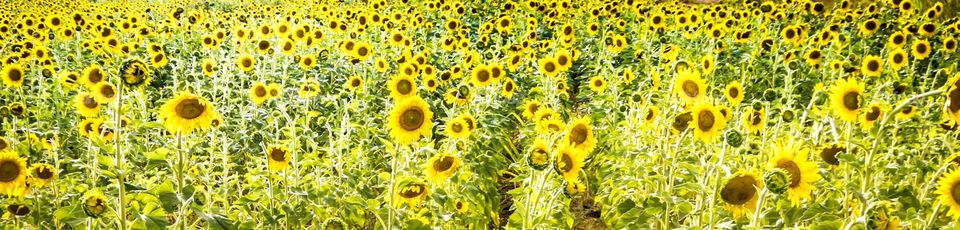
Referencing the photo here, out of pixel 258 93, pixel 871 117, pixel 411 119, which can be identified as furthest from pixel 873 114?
pixel 258 93

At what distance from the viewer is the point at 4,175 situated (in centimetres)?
247

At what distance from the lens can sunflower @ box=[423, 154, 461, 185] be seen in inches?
125

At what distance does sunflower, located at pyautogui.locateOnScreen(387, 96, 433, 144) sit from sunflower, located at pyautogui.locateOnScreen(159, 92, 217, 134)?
2.69 feet

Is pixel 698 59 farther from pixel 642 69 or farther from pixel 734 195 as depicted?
pixel 734 195

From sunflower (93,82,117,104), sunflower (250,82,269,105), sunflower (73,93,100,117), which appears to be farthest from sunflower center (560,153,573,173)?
sunflower (73,93,100,117)

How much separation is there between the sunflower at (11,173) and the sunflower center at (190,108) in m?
0.58

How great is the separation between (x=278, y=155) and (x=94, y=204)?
1087 millimetres

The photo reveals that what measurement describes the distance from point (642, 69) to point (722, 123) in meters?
4.84

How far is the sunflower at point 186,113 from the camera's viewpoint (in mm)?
2656

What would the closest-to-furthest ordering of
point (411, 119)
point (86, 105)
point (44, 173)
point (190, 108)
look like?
point (190, 108) → point (44, 173) → point (411, 119) → point (86, 105)

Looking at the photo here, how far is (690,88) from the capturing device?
3.71 metres

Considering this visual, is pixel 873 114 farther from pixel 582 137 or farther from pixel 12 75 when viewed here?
pixel 12 75

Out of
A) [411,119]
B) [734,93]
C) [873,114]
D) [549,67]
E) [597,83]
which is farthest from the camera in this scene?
[549,67]

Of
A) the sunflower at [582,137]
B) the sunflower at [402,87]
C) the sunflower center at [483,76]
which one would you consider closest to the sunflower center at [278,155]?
Answer: the sunflower at [402,87]
